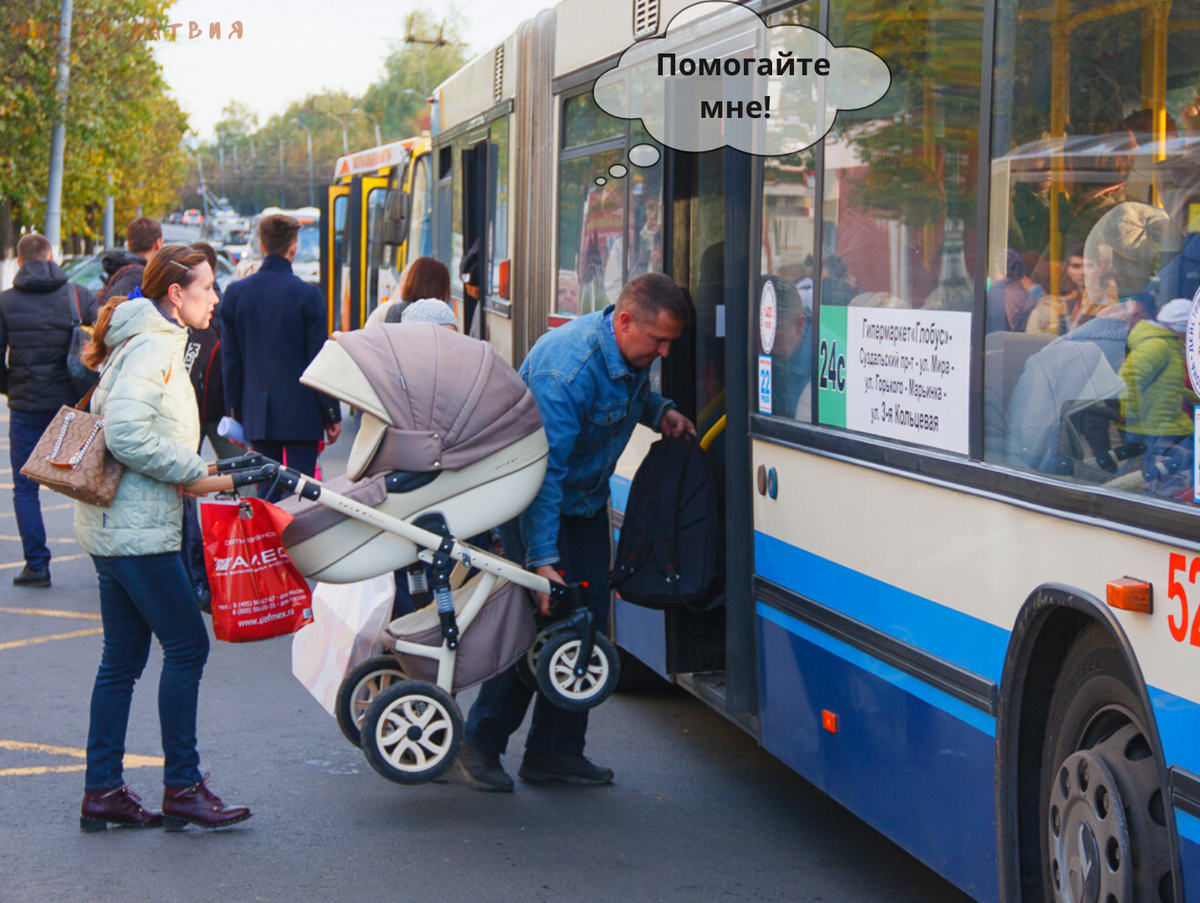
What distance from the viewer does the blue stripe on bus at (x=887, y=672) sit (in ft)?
11.4

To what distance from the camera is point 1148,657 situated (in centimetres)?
282

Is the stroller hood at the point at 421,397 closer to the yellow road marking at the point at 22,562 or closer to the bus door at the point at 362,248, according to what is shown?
the yellow road marking at the point at 22,562

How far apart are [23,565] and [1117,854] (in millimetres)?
7767

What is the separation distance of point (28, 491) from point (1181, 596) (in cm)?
726

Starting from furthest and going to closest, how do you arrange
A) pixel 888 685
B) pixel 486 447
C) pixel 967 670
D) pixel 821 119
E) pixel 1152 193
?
pixel 486 447, pixel 821 119, pixel 888 685, pixel 967 670, pixel 1152 193

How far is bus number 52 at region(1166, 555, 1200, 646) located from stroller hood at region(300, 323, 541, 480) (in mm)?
2482

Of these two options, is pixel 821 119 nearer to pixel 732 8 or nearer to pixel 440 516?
pixel 732 8

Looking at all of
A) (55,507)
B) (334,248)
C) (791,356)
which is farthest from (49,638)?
(334,248)

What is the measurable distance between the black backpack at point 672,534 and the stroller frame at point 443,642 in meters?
0.20

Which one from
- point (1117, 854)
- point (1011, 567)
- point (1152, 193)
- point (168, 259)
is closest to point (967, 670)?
point (1011, 567)

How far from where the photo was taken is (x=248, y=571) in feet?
15.0

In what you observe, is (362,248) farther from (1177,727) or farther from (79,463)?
(1177,727)

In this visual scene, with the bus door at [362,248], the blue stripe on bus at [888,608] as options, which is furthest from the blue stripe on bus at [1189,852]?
the bus door at [362,248]

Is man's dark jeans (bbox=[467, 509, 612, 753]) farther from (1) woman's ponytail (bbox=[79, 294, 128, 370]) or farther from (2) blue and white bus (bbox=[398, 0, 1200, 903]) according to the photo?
(1) woman's ponytail (bbox=[79, 294, 128, 370])
